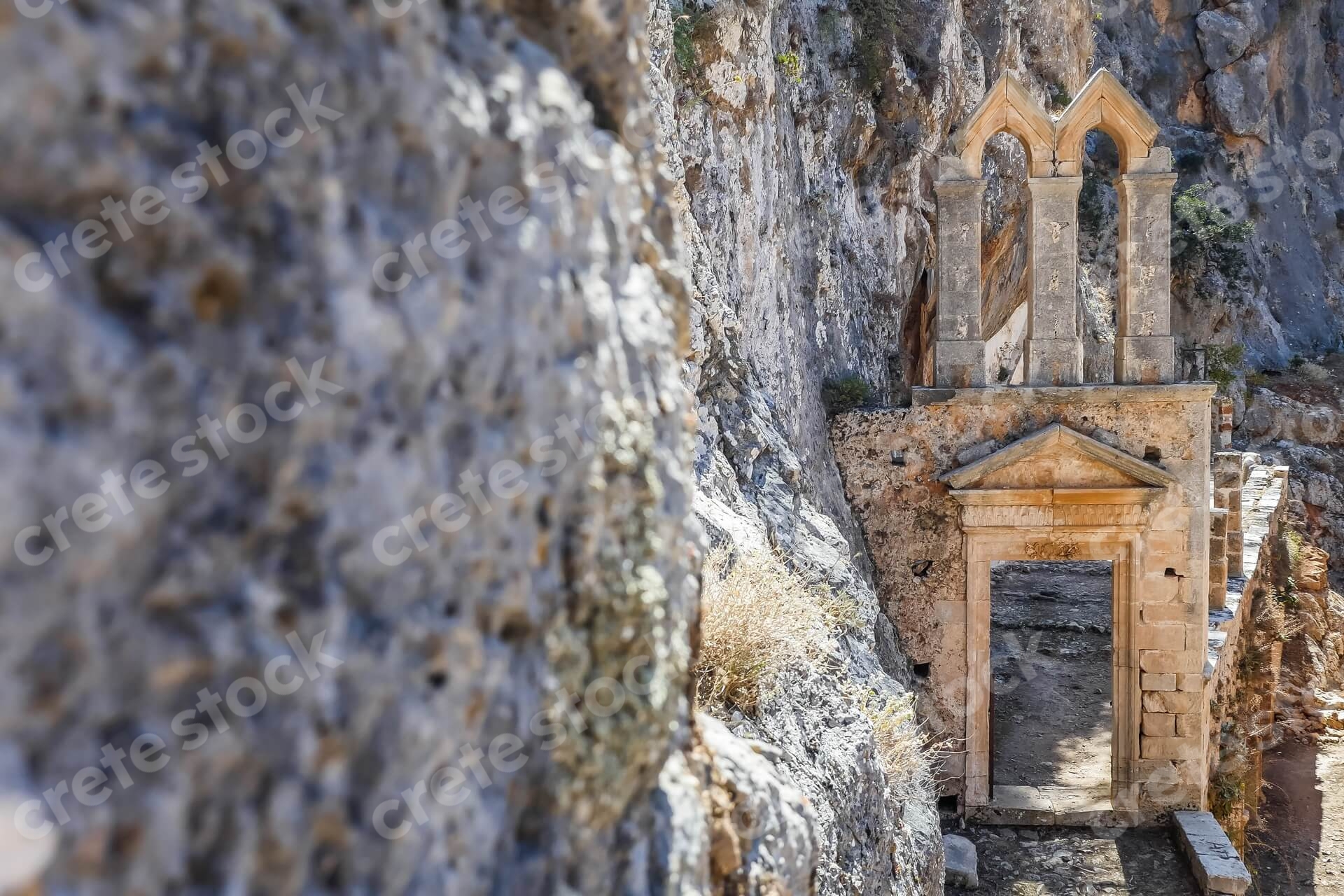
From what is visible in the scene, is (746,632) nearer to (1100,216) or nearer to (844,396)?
(844,396)

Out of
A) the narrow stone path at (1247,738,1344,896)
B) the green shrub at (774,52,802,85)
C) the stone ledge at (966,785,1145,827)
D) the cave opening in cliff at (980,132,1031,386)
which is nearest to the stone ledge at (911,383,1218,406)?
the green shrub at (774,52,802,85)

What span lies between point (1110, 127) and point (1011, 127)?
91cm

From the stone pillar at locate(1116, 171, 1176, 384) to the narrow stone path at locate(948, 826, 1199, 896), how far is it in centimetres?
404

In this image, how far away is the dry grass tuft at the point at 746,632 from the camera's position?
2.80m

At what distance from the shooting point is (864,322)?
10.6m

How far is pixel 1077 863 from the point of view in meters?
7.99

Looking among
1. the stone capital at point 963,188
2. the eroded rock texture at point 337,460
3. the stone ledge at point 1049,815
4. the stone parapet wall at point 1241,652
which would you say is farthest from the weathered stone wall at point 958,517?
the eroded rock texture at point 337,460

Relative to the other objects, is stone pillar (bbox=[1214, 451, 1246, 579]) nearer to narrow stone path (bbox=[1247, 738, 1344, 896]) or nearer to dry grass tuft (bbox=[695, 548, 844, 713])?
narrow stone path (bbox=[1247, 738, 1344, 896])

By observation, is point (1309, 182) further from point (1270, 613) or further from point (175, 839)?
point (175, 839)

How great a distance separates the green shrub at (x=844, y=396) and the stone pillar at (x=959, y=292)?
80 cm

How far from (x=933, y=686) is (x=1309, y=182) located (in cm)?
2864

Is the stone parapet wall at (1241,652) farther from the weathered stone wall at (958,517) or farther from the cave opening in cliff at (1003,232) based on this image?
the cave opening in cliff at (1003,232)

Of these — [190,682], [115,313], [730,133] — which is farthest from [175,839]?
[730,133]

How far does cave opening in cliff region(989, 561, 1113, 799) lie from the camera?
10.6m
